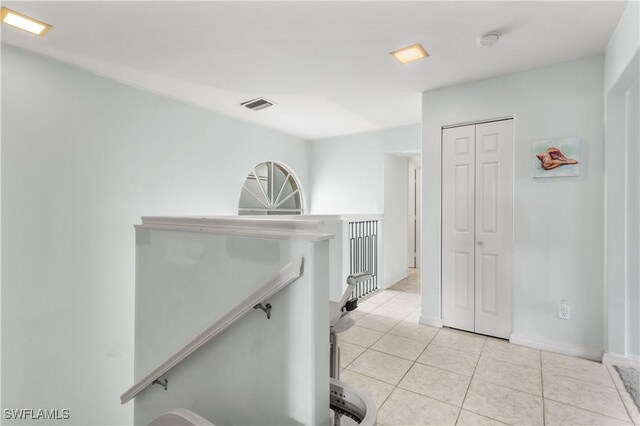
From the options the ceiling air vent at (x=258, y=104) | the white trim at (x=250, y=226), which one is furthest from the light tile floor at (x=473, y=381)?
the ceiling air vent at (x=258, y=104)

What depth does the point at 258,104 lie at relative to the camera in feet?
12.5

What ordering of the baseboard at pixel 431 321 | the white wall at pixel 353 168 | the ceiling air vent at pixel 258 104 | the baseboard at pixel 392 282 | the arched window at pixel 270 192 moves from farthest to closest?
the baseboard at pixel 392 282
the white wall at pixel 353 168
the arched window at pixel 270 192
the ceiling air vent at pixel 258 104
the baseboard at pixel 431 321

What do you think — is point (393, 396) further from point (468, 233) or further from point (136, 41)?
point (136, 41)

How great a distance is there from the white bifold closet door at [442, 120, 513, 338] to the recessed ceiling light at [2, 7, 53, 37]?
3607mm

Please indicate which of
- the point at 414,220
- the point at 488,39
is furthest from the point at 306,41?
the point at 414,220

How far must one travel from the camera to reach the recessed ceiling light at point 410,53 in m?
2.45

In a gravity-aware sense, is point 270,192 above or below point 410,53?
below

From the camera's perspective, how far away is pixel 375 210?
5.16 m

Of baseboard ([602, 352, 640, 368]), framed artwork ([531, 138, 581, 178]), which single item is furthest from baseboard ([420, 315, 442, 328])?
framed artwork ([531, 138, 581, 178])

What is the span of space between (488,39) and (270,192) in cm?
374

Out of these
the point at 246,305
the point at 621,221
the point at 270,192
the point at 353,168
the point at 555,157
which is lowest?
the point at 246,305

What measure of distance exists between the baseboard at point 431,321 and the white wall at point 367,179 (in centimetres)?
161

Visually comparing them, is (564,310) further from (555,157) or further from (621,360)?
(555,157)

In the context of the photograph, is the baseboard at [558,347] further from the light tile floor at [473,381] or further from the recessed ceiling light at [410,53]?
the recessed ceiling light at [410,53]
